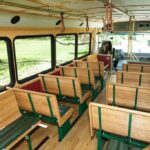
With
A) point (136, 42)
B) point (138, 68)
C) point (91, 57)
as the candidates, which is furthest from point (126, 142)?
point (136, 42)

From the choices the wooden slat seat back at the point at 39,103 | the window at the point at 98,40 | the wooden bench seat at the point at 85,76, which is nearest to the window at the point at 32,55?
the wooden bench seat at the point at 85,76

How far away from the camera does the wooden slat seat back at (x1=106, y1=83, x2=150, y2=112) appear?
9.63 feet

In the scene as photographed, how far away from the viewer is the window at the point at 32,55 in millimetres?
3780

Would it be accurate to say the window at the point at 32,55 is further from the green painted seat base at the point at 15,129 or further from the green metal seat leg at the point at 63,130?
the green metal seat leg at the point at 63,130

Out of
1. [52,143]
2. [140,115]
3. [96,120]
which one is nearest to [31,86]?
[52,143]

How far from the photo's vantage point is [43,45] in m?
4.66

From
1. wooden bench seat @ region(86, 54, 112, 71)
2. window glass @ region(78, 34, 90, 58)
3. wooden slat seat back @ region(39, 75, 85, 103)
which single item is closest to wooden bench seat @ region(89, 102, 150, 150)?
wooden slat seat back @ region(39, 75, 85, 103)

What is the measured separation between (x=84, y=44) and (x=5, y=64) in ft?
14.7

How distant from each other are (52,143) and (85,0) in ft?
7.92

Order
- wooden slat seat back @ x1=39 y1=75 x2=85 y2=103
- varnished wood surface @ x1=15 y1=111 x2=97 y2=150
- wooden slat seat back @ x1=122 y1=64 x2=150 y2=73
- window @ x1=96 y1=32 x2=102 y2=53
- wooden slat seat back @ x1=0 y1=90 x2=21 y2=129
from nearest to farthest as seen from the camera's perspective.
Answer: wooden slat seat back @ x1=0 y1=90 x2=21 y2=129 < varnished wood surface @ x1=15 y1=111 x2=97 y2=150 < wooden slat seat back @ x1=39 y1=75 x2=85 y2=103 < wooden slat seat back @ x1=122 y1=64 x2=150 y2=73 < window @ x1=96 y1=32 x2=102 y2=53

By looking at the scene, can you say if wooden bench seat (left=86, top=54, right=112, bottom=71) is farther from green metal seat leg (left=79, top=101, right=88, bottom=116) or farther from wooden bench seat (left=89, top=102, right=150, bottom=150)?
wooden bench seat (left=89, top=102, right=150, bottom=150)

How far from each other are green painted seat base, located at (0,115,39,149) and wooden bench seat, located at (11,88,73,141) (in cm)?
21

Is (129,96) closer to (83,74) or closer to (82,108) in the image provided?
(82,108)

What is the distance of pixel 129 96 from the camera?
9.98ft
